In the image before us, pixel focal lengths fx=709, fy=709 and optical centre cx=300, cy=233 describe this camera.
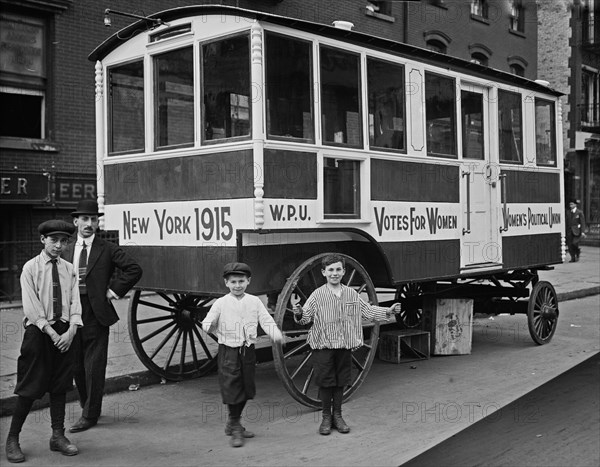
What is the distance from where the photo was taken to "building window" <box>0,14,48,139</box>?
11.4 m

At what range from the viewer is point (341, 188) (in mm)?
6672

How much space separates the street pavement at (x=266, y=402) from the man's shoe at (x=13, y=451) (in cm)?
10

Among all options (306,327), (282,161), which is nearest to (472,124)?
(306,327)

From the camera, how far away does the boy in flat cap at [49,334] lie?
Result: 4914 millimetres

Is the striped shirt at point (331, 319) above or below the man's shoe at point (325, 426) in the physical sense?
above

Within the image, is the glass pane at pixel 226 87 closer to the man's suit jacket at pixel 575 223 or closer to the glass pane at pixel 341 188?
the glass pane at pixel 341 188

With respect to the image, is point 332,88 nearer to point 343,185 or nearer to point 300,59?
point 300,59

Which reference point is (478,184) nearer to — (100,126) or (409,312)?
(409,312)

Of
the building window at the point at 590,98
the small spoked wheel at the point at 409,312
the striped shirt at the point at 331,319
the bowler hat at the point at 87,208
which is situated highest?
the building window at the point at 590,98

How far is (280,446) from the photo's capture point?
5.22 metres

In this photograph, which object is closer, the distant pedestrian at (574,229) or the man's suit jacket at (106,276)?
the man's suit jacket at (106,276)

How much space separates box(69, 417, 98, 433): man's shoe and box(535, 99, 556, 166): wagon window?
6.76m

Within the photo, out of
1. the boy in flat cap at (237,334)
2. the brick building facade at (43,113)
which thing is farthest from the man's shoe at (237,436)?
the brick building facade at (43,113)

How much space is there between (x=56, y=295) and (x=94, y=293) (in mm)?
689
